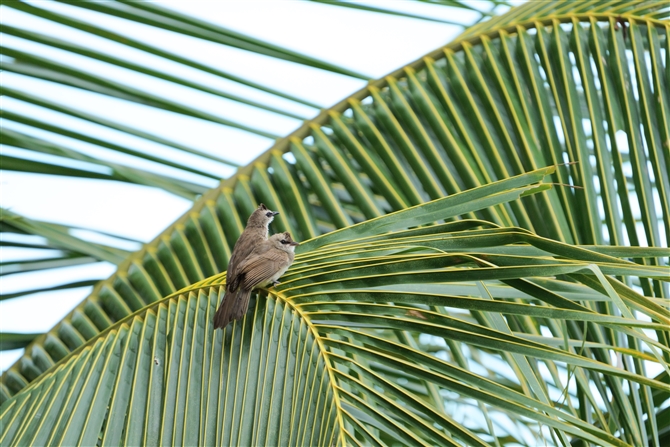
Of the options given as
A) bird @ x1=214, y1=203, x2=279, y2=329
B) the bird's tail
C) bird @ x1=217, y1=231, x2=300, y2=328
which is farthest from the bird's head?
the bird's tail

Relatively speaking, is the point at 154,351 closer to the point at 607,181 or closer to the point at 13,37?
the point at 607,181

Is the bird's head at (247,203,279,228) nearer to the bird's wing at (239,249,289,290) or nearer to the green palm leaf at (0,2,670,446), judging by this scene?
the green palm leaf at (0,2,670,446)

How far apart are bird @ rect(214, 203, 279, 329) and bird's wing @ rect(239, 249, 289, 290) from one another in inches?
1.2

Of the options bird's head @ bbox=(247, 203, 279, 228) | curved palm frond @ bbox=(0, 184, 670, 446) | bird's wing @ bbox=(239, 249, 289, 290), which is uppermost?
bird's head @ bbox=(247, 203, 279, 228)

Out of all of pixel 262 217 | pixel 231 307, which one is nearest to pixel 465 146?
pixel 262 217

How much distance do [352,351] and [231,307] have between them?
1.19 ft

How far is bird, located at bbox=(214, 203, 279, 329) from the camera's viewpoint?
6.12ft

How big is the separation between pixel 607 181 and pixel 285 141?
1122 millimetres

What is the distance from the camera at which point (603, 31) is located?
9.36 feet

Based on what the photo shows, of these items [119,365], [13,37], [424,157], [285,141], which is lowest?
[119,365]

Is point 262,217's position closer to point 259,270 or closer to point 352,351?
point 259,270

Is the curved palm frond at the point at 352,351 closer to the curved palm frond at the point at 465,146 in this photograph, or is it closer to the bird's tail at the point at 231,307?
the bird's tail at the point at 231,307

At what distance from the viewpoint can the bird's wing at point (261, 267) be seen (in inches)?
80.9

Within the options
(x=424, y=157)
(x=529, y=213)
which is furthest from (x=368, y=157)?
(x=529, y=213)
